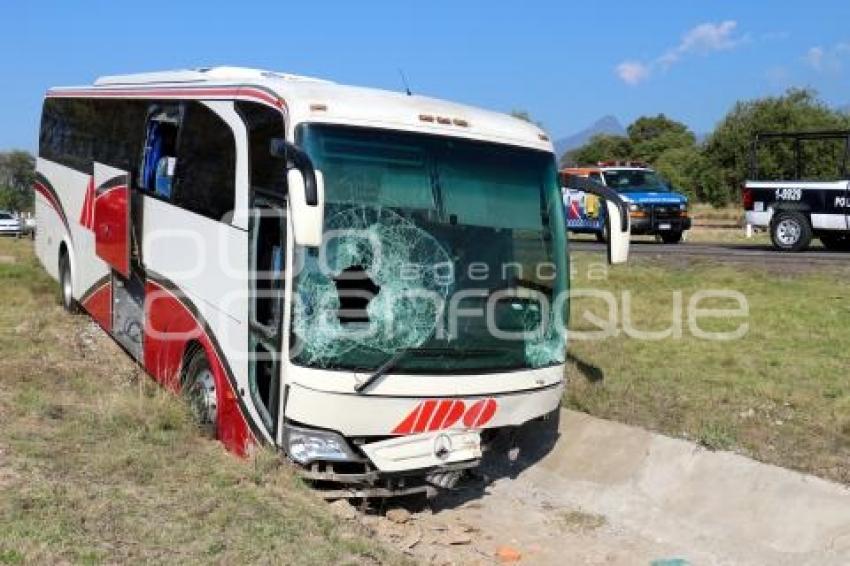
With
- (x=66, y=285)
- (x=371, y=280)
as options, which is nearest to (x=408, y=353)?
(x=371, y=280)

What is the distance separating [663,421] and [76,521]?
5300 millimetres

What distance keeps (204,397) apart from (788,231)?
53.1 ft

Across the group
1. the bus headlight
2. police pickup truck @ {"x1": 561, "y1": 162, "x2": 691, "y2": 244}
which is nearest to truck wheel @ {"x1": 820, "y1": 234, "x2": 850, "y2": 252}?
police pickup truck @ {"x1": 561, "y1": 162, "x2": 691, "y2": 244}

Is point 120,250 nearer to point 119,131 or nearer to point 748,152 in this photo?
point 119,131

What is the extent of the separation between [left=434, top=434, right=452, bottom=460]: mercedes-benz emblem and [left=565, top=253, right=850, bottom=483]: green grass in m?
2.45

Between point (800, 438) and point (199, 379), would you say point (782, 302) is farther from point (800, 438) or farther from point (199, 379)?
point (199, 379)

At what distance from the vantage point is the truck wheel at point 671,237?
24.9 meters

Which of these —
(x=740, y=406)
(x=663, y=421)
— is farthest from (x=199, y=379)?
(x=740, y=406)

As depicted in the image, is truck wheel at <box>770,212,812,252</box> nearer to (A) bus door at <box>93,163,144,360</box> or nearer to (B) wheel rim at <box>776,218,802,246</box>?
(B) wheel rim at <box>776,218,802,246</box>

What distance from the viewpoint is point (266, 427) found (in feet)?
22.4

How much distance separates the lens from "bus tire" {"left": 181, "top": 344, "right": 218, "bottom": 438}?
314 inches

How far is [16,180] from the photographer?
117000mm

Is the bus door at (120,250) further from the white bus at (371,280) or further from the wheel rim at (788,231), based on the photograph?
the wheel rim at (788,231)

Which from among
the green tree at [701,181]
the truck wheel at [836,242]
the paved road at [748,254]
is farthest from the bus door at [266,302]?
the green tree at [701,181]
